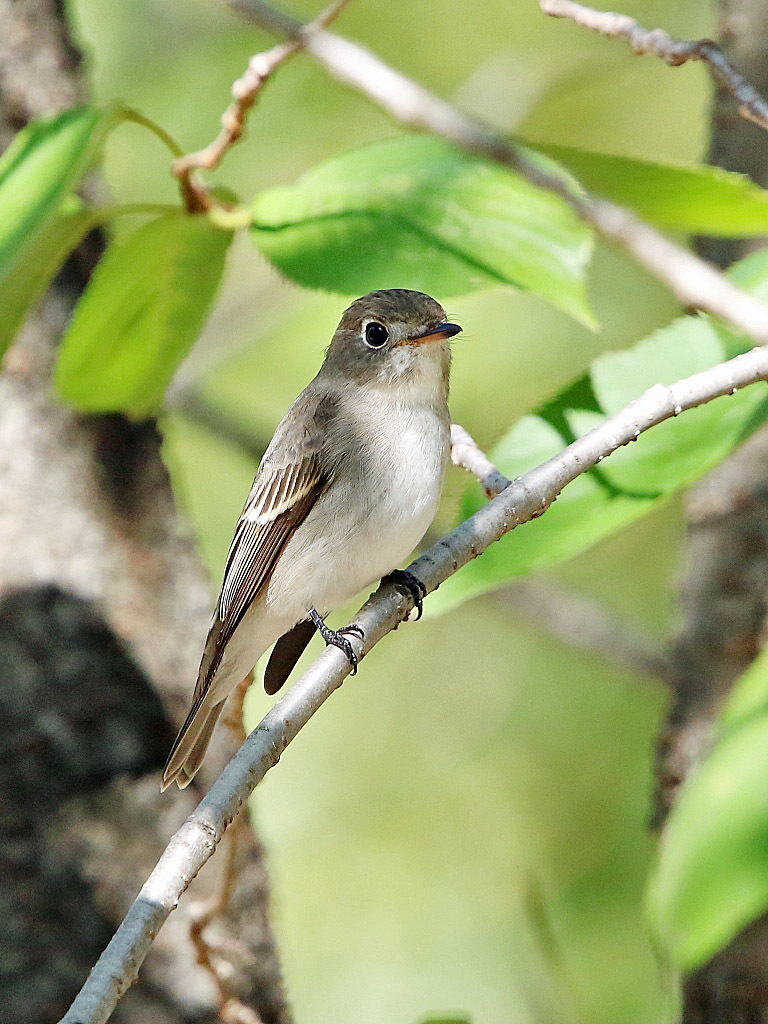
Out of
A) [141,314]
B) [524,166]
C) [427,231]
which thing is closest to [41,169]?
Answer: [141,314]

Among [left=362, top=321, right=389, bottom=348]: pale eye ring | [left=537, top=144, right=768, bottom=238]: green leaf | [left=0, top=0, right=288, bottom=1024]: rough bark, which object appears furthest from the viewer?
[left=362, top=321, right=389, bottom=348]: pale eye ring

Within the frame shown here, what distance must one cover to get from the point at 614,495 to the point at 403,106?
1.12 meters

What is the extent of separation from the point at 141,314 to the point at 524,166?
891 mm

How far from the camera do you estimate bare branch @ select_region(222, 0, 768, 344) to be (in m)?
2.15

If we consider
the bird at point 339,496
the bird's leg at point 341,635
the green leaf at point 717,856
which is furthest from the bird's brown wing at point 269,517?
the green leaf at point 717,856

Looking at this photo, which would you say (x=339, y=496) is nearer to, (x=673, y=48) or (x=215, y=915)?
(x=215, y=915)

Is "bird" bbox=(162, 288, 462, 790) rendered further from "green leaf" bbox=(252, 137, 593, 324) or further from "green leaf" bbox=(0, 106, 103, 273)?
"green leaf" bbox=(0, 106, 103, 273)

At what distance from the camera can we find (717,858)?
51.8 inches

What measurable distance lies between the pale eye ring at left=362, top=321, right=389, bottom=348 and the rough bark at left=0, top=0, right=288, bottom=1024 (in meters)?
0.71

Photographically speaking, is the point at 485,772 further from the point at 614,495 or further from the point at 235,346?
the point at 614,495

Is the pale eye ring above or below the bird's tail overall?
above

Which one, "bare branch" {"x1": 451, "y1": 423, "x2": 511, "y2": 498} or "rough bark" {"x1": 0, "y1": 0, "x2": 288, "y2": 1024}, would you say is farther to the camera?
"rough bark" {"x1": 0, "y1": 0, "x2": 288, "y2": 1024}

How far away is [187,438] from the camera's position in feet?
22.0

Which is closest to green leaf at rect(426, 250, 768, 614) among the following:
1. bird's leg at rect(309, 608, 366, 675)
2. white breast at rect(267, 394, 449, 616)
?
bird's leg at rect(309, 608, 366, 675)
